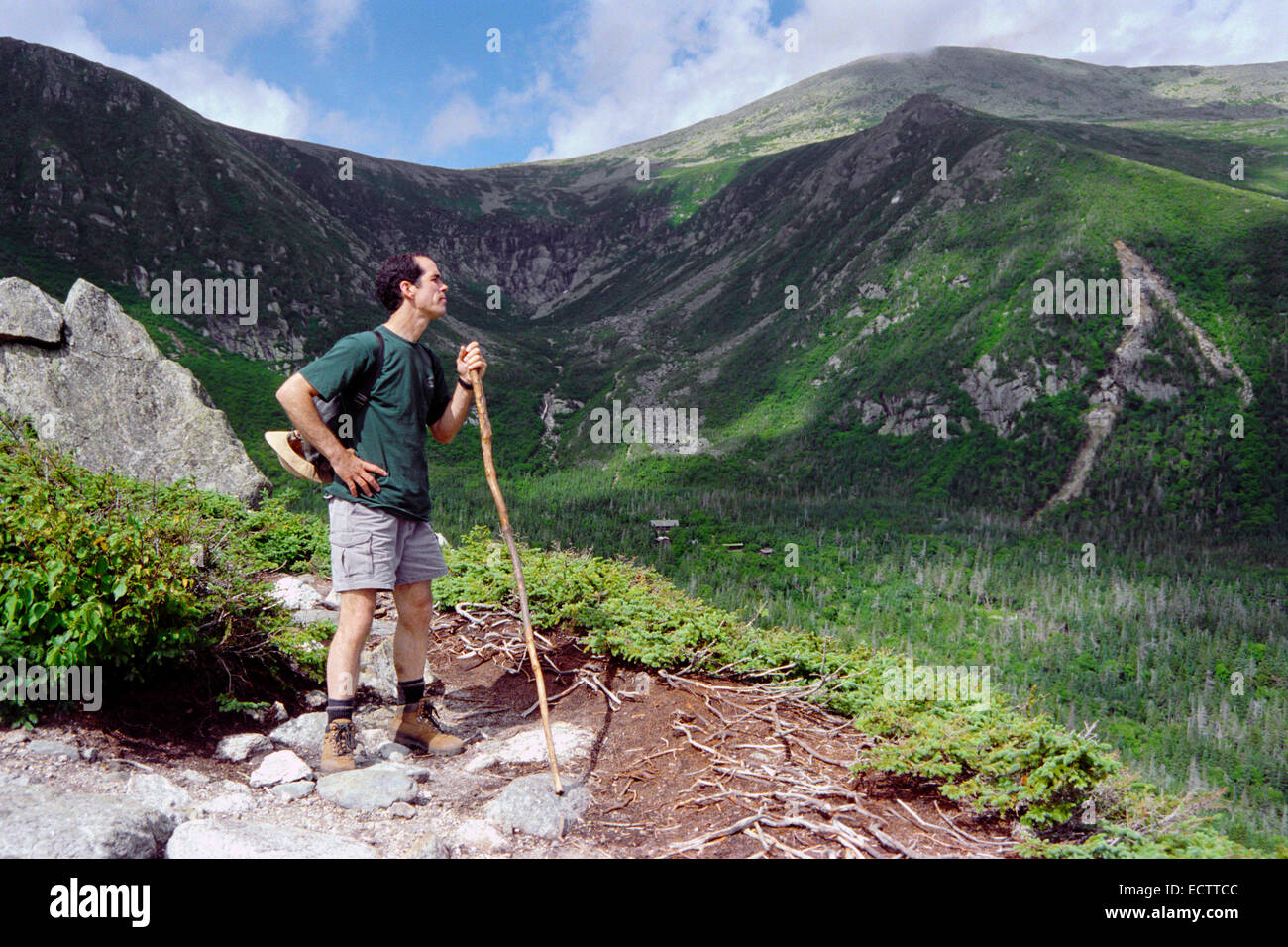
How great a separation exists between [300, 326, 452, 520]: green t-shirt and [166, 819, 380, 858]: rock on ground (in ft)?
6.51

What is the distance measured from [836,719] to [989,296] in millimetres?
47539

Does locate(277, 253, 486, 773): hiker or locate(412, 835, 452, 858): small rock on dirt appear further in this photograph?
locate(277, 253, 486, 773): hiker

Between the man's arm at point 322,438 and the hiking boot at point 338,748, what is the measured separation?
1449 mm

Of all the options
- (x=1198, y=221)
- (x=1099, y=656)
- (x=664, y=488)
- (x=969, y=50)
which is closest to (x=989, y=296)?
(x=1198, y=221)

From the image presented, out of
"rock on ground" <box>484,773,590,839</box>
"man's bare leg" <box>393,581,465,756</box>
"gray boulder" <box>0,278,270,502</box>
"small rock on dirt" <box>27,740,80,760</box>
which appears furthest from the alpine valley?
"small rock on dirt" <box>27,740,80,760</box>

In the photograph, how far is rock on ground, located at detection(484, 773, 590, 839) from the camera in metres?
3.80

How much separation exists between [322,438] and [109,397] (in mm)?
14223

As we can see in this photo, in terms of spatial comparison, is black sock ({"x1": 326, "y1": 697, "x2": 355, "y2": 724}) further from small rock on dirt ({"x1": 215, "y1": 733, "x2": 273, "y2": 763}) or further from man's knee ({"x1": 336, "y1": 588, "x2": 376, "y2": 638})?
small rock on dirt ({"x1": 215, "y1": 733, "x2": 273, "y2": 763})

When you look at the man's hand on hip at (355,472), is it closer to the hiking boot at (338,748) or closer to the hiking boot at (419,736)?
the hiking boot at (338,748)

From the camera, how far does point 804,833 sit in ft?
12.6

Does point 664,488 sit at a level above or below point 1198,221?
below

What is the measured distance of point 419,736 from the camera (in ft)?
17.2

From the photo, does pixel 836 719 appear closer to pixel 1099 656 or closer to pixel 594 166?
pixel 1099 656

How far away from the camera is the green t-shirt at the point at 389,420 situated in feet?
15.1
